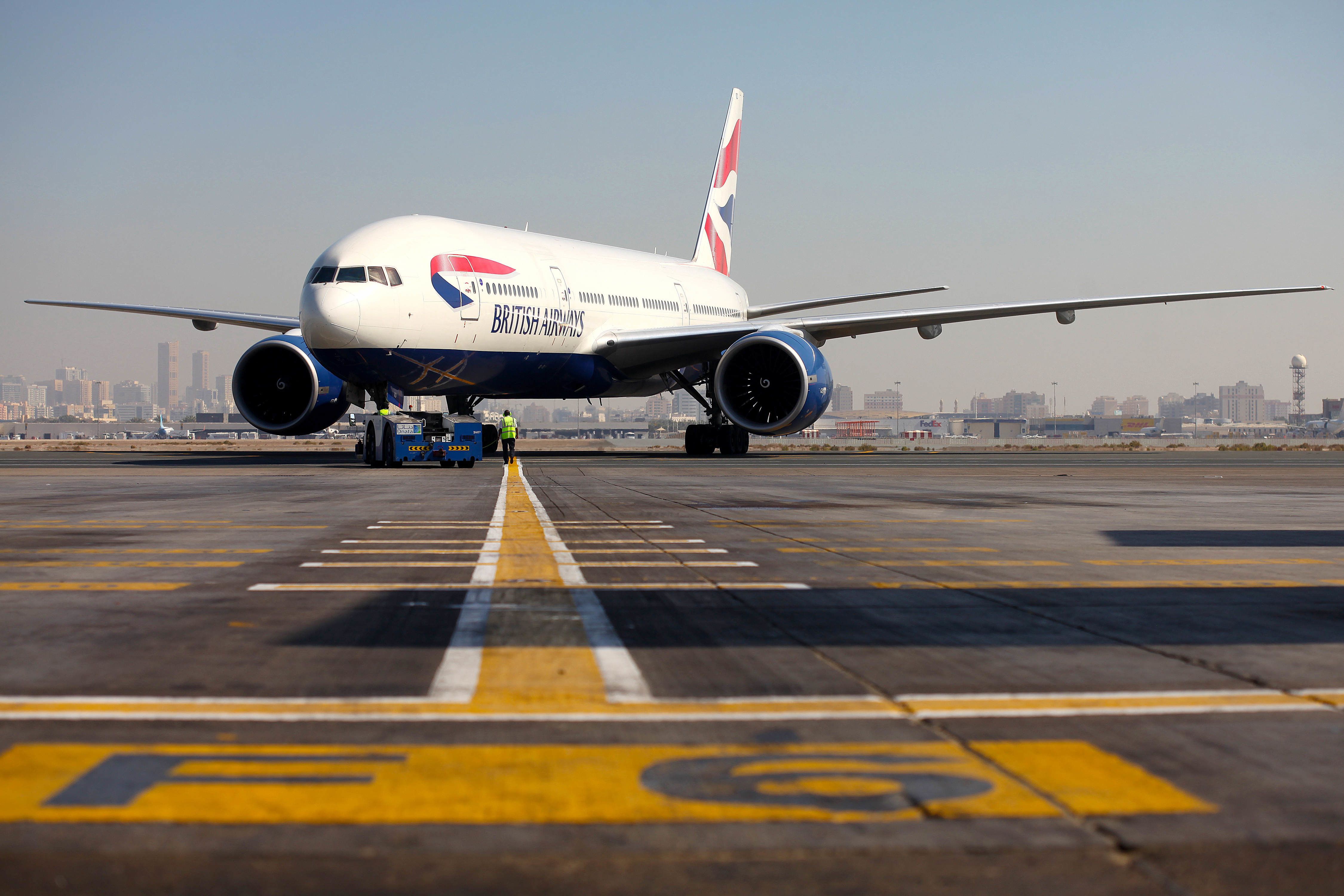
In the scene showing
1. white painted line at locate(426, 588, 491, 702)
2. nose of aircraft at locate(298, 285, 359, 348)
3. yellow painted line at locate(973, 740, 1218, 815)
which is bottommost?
yellow painted line at locate(973, 740, 1218, 815)

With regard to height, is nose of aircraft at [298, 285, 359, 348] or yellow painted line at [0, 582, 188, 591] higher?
nose of aircraft at [298, 285, 359, 348]

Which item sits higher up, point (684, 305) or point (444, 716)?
point (684, 305)

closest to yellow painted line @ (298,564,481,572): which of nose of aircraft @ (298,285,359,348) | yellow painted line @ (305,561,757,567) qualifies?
yellow painted line @ (305,561,757,567)

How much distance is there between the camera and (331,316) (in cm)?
2388

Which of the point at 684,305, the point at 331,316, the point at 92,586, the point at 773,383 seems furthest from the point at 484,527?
the point at 684,305

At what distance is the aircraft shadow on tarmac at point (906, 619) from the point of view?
219 inches

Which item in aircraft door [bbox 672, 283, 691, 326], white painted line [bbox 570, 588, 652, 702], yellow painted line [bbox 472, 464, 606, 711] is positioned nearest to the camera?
yellow painted line [bbox 472, 464, 606, 711]

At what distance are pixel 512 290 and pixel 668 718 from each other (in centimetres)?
2402

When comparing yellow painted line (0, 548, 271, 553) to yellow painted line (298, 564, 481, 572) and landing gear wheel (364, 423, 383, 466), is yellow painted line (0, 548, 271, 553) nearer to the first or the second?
yellow painted line (298, 564, 481, 572)

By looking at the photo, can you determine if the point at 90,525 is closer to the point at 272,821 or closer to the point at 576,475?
the point at 272,821

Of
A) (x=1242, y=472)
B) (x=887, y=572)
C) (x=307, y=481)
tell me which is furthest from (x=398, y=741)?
(x=1242, y=472)

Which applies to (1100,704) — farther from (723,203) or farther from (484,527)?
(723,203)

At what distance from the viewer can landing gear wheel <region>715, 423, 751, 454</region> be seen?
33875 mm

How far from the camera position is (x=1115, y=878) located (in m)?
2.65
